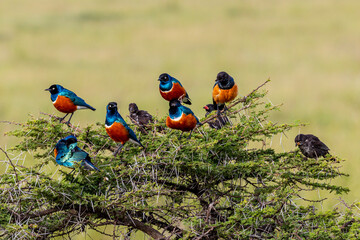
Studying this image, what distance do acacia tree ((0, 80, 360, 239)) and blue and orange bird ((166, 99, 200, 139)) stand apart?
14 centimetres

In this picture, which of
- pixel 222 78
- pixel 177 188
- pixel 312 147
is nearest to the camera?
pixel 177 188

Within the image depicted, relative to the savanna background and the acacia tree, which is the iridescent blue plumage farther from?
the savanna background

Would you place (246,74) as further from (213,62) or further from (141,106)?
(141,106)

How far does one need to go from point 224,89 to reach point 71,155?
219 centimetres

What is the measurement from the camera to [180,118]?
5754 millimetres

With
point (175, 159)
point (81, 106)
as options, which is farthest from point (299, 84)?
point (175, 159)

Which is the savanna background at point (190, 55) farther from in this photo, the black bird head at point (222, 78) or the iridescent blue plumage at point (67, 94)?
the iridescent blue plumage at point (67, 94)

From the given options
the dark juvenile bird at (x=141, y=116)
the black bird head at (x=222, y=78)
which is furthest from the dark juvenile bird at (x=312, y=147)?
the dark juvenile bird at (x=141, y=116)

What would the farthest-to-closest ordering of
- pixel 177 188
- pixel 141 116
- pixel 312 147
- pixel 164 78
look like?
pixel 141 116 < pixel 312 147 < pixel 164 78 < pixel 177 188

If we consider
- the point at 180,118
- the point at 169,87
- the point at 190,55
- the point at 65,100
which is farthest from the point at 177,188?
the point at 190,55

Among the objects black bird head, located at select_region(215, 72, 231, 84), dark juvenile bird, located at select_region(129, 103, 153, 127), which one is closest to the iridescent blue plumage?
dark juvenile bird, located at select_region(129, 103, 153, 127)

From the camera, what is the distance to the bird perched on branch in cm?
659

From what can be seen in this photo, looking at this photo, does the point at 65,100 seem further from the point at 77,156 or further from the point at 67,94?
the point at 77,156

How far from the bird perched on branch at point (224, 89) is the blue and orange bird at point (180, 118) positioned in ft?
2.69
